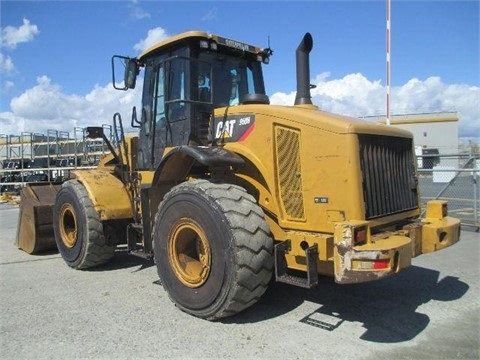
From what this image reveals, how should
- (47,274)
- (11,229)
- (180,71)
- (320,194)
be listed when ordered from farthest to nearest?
(11,229) → (47,274) → (180,71) → (320,194)

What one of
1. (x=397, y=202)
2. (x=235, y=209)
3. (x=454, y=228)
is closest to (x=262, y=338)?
(x=235, y=209)

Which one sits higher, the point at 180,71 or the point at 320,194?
the point at 180,71

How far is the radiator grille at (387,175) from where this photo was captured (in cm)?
461

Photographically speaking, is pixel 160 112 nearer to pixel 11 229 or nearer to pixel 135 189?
pixel 135 189

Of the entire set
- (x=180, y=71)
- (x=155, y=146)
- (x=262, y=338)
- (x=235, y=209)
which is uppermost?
(x=180, y=71)

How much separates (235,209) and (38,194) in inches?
214

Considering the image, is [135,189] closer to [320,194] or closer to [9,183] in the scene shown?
[320,194]

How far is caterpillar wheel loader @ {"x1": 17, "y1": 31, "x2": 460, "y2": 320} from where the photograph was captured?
436 centimetres

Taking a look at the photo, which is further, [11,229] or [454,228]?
[11,229]

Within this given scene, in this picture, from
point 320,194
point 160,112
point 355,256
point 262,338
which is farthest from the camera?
point 160,112

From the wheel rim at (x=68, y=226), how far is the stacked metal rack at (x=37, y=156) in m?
11.9

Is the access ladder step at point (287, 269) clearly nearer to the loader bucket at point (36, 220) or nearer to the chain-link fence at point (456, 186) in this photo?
the loader bucket at point (36, 220)

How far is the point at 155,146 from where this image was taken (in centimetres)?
639

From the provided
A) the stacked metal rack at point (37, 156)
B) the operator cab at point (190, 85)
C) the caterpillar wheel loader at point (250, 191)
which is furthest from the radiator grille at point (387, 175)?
the stacked metal rack at point (37, 156)
